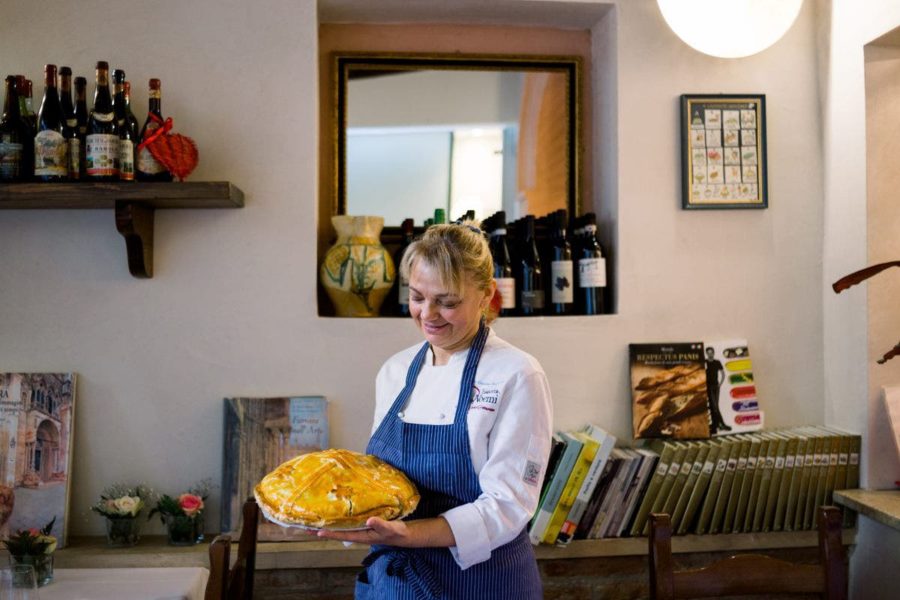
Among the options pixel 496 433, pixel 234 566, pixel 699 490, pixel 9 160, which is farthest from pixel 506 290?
pixel 9 160

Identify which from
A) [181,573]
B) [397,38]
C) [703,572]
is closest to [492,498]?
[703,572]

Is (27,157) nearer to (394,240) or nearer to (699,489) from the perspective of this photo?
(394,240)

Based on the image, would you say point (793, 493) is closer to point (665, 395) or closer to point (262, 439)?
point (665, 395)

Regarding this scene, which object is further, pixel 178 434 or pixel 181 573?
pixel 178 434

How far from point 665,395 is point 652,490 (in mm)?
301

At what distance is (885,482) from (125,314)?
7.47 ft

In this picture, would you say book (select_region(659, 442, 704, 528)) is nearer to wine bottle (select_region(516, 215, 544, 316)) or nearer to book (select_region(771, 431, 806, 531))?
book (select_region(771, 431, 806, 531))

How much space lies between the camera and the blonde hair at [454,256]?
1632 mm

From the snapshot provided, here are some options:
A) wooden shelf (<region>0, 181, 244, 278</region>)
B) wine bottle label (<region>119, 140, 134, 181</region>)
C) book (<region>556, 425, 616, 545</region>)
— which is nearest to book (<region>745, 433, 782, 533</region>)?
book (<region>556, 425, 616, 545</region>)

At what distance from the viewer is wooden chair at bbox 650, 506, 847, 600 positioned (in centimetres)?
172

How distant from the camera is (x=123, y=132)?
236cm

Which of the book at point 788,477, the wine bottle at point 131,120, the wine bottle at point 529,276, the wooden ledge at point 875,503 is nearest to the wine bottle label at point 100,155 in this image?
the wine bottle at point 131,120

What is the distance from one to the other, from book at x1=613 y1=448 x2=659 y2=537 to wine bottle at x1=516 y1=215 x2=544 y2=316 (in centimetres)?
54

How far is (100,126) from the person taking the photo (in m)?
2.30
